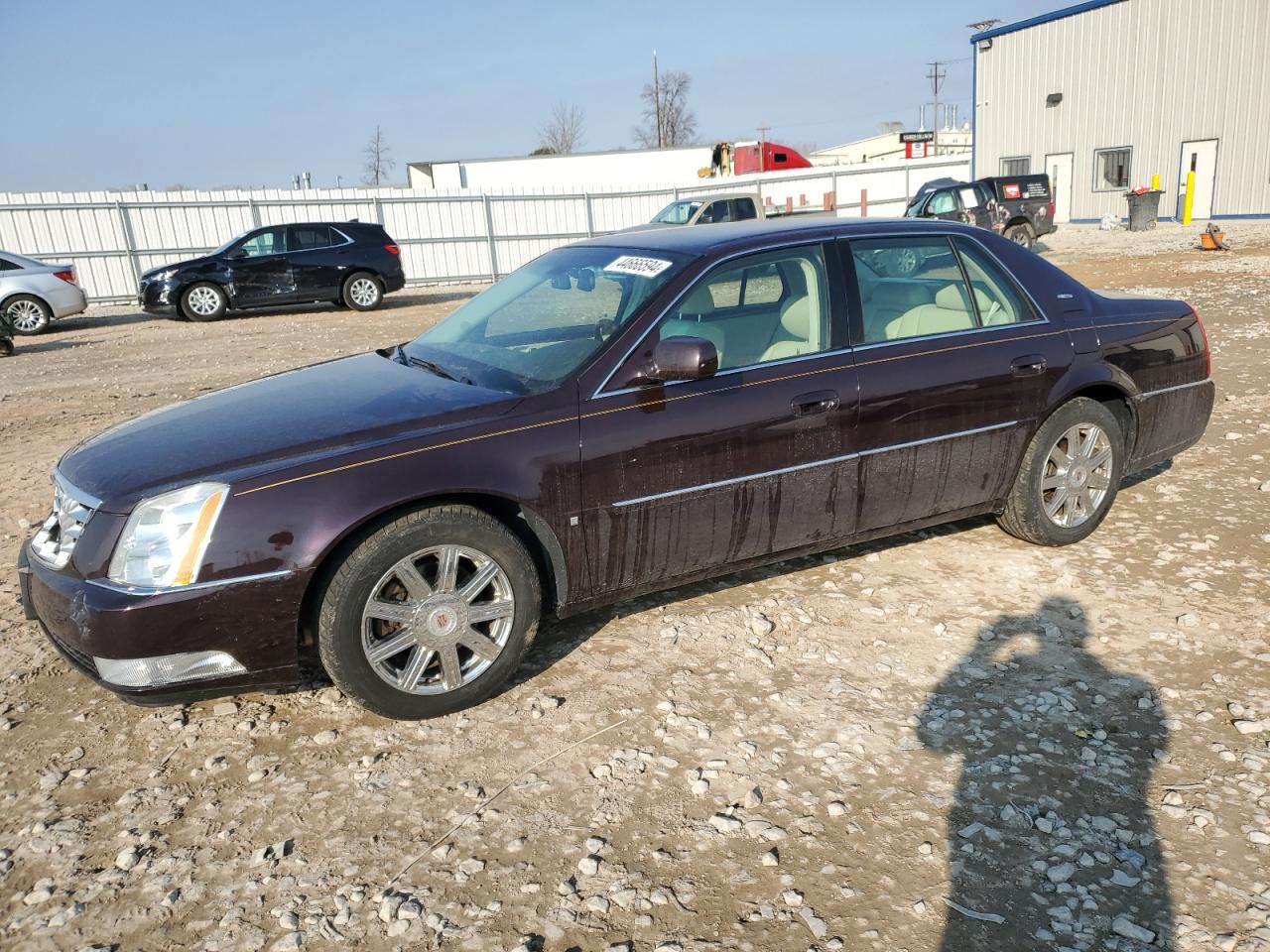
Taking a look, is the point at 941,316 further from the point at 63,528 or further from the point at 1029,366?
the point at 63,528

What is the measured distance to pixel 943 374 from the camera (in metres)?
4.13

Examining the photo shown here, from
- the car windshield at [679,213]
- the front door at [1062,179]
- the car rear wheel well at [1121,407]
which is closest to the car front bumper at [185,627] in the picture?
the car rear wheel well at [1121,407]

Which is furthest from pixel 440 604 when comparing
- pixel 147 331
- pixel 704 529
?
pixel 147 331

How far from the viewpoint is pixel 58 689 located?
3662mm

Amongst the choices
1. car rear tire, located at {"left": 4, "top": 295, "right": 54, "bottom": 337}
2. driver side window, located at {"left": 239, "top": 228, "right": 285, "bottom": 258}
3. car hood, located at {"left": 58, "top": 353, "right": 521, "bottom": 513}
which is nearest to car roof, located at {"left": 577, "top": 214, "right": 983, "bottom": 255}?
car hood, located at {"left": 58, "top": 353, "right": 521, "bottom": 513}

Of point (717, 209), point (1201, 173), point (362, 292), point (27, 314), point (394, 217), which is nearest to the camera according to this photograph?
point (27, 314)

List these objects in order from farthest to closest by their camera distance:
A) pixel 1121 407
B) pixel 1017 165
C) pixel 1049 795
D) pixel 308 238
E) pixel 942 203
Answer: pixel 1017 165 < pixel 942 203 < pixel 308 238 < pixel 1121 407 < pixel 1049 795

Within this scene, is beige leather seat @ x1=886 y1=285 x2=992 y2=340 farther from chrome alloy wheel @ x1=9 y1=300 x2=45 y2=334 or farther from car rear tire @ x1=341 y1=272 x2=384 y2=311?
chrome alloy wheel @ x1=9 y1=300 x2=45 y2=334

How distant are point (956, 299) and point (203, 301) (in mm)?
15667

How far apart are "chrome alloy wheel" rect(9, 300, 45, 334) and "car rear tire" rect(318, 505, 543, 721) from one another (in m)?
15.7

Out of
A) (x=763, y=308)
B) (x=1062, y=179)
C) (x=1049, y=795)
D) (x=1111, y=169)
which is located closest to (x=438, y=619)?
(x=763, y=308)

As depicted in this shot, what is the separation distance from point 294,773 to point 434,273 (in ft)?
74.4

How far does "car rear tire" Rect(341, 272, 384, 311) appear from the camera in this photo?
17766 millimetres

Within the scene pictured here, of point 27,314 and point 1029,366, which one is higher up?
point 1029,366
